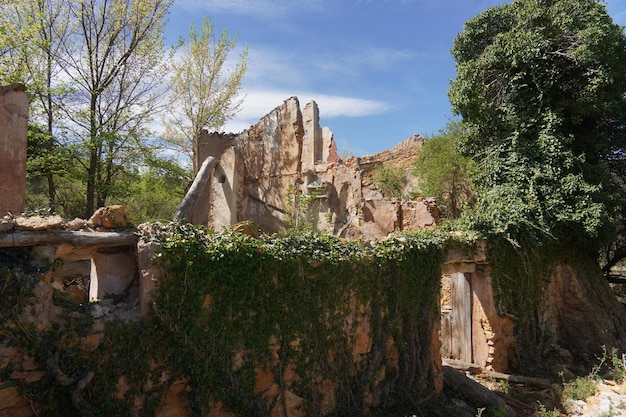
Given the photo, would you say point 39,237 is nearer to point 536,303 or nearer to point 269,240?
point 269,240

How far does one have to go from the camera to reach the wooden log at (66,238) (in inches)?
155

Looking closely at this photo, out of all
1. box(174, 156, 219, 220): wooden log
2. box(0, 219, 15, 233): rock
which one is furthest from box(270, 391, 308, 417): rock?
box(0, 219, 15, 233): rock

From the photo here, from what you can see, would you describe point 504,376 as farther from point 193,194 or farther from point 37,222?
point 37,222

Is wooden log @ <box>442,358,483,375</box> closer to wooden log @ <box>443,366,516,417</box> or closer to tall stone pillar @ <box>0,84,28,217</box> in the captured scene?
wooden log @ <box>443,366,516,417</box>

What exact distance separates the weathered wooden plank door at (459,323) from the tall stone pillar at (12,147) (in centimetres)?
876

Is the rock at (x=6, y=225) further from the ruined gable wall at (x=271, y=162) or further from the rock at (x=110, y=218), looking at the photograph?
the ruined gable wall at (x=271, y=162)

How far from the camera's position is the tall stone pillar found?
6.41 metres

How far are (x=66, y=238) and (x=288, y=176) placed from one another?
13.6 meters

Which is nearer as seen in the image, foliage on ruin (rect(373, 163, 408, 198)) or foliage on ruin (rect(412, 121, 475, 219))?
foliage on ruin (rect(412, 121, 475, 219))

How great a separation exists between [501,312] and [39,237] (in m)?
9.12

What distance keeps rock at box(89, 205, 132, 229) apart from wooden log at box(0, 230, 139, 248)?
196 millimetres

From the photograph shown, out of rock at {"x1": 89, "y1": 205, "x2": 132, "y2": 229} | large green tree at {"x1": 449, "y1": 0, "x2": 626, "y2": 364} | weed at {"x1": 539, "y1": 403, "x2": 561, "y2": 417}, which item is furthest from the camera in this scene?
large green tree at {"x1": 449, "y1": 0, "x2": 626, "y2": 364}

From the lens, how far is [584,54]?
9812 millimetres

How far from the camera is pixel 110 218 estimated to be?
4.84 m
